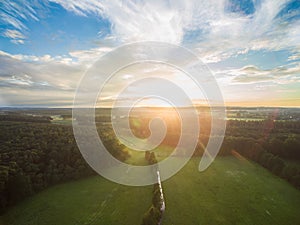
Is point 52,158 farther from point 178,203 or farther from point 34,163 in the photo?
point 178,203

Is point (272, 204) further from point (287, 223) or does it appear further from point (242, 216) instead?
point (242, 216)

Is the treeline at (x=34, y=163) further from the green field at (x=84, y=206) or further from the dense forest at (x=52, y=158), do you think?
the green field at (x=84, y=206)

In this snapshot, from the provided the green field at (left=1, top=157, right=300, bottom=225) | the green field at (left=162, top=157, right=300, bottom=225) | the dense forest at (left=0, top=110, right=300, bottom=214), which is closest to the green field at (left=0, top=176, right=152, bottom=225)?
the green field at (left=1, top=157, right=300, bottom=225)

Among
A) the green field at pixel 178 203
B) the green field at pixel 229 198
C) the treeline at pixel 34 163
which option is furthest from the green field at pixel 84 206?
the green field at pixel 229 198

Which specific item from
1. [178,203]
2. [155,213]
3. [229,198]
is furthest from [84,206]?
[229,198]

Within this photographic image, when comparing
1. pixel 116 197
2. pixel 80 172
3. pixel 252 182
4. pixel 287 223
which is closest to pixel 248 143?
pixel 252 182

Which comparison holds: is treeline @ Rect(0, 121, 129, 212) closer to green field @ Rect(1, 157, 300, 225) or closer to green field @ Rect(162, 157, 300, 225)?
green field @ Rect(1, 157, 300, 225)

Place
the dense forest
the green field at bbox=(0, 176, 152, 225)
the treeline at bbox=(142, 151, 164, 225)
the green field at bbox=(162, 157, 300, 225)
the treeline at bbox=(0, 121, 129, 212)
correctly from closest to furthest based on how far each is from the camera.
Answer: the treeline at bbox=(142, 151, 164, 225)
the green field at bbox=(0, 176, 152, 225)
the green field at bbox=(162, 157, 300, 225)
the treeline at bbox=(0, 121, 129, 212)
the dense forest
